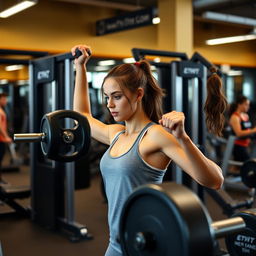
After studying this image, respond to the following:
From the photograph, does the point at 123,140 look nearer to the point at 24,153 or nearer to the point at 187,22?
the point at 187,22

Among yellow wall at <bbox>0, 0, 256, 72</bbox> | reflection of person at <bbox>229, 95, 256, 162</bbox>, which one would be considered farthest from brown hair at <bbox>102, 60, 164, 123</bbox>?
yellow wall at <bbox>0, 0, 256, 72</bbox>

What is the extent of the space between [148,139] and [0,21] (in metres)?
6.28

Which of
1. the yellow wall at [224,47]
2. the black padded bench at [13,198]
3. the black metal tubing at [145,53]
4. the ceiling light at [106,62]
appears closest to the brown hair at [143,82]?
the black metal tubing at [145,53]

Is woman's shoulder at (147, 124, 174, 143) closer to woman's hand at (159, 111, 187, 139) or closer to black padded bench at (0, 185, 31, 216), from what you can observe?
woman's hand at (159, 111, 187, 139)

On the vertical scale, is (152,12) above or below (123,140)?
above

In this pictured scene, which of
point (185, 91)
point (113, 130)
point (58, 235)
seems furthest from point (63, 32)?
point (113, 130)

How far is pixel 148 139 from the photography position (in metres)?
1.38

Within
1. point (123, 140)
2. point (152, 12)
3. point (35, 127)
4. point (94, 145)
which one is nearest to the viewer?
point (123, 140)

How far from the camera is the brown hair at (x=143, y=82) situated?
144 cm

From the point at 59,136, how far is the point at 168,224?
0.71m

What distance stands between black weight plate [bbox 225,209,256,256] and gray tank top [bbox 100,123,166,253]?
312 millimetres

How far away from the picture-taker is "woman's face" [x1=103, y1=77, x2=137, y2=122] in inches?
55.6

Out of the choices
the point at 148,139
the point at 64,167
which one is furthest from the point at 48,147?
the point at 64,167

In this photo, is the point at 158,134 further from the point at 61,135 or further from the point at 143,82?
the point at 61,135
